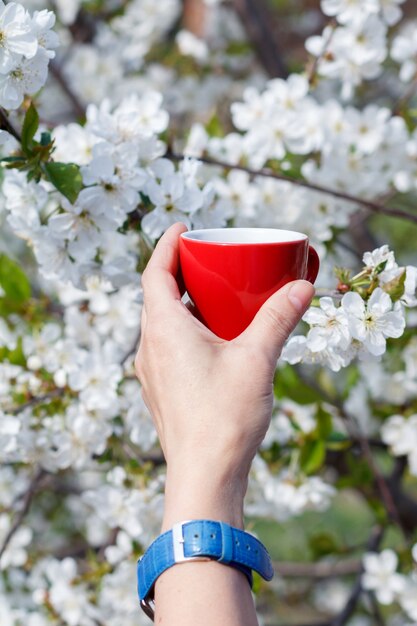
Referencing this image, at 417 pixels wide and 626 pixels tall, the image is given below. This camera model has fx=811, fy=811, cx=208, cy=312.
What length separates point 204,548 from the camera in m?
0.90

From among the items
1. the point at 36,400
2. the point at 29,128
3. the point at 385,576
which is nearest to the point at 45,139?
the point at 29,128

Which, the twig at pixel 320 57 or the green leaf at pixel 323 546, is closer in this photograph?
the twig at pixel 320 57

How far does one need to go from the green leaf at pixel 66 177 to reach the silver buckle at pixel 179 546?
0.59 meters

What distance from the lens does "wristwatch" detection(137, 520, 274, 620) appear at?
904 mm

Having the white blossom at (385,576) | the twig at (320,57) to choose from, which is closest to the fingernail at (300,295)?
the twig at (320,57)

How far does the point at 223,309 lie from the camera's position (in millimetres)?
1104

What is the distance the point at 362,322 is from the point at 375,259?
91 mm

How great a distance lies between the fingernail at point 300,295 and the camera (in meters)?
1.00

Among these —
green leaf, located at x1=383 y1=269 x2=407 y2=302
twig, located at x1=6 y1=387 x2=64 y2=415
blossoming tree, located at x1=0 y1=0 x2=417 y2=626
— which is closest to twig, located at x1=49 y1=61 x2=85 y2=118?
blossoming tree, located at x1=0 y1=0 x2=417 y2=626

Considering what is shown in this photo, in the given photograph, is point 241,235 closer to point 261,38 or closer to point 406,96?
point 406,96

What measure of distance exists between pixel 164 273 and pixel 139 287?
382 mm

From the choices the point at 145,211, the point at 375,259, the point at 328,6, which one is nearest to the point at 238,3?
the point at 328,6

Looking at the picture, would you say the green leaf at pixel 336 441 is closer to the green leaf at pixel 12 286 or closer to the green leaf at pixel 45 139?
the green leaf at pixel 12 286

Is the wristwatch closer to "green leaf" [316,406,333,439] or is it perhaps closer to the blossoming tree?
the blossoming tree
